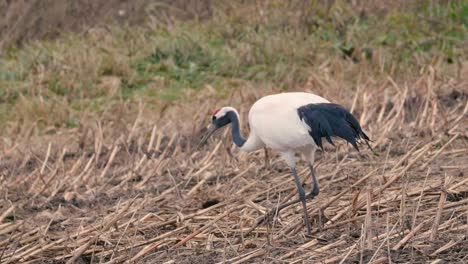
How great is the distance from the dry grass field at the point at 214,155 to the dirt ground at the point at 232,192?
0.05 feet

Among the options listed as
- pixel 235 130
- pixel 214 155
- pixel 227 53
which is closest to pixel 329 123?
pixel 235 130

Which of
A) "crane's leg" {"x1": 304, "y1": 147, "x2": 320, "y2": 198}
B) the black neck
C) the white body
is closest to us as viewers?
the white body

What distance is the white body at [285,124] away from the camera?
566 cm

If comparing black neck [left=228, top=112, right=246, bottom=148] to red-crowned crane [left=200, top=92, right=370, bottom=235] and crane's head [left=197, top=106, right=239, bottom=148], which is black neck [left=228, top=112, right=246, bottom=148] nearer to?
crane's head [left=197, top=106, right=239, bottom=148]

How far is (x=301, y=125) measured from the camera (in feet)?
18.5

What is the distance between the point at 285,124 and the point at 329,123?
0.31 metres

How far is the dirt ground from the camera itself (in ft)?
16.3

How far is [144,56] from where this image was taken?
11625 mm

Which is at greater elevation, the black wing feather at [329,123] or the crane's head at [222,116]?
the black wing feather at [329,123]

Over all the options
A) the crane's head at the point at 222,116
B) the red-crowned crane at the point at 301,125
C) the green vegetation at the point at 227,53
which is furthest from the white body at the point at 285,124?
the green vegetation at the point at 227,53

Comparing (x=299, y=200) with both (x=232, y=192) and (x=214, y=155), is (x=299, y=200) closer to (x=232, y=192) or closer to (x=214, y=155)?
(x=232, y=192)

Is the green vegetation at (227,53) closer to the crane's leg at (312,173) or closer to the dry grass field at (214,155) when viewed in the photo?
the dry grass field at (214,155)

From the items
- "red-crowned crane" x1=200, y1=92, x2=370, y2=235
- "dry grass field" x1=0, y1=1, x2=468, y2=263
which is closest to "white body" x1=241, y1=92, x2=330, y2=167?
"red-crowned crane" x1=200, y1=92, x2=370, y2=235

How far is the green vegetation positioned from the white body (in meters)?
4.42
